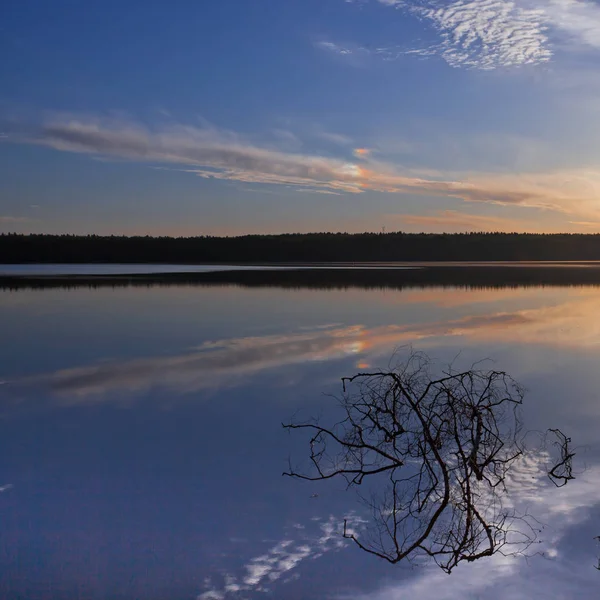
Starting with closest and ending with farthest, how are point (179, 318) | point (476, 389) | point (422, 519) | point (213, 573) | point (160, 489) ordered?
point (213, 573) < point (422, 519) < point (160, 489) < point (476, 389) < point (179, 318)

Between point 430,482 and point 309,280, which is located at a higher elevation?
point 309,280

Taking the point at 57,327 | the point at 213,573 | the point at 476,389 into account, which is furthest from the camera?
the point at 57,327

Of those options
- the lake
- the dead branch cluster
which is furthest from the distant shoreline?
the dead branch cluster

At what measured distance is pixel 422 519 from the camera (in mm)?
5625

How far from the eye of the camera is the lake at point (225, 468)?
15.3 ft

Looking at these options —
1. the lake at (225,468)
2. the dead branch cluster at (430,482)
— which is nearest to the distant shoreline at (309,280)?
the lake at (225,468)

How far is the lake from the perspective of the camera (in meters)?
4.68

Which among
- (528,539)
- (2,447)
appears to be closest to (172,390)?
(2,447)

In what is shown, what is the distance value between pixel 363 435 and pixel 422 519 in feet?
7.26

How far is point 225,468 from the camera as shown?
6.82 meters

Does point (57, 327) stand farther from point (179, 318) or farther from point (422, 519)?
point (422, 519)

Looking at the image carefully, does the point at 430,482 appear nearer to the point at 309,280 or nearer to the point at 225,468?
the point at 225,468

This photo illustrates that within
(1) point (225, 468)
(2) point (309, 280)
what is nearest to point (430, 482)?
(1) point (225, 468)

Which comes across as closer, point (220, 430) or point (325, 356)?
point (220, 430)
